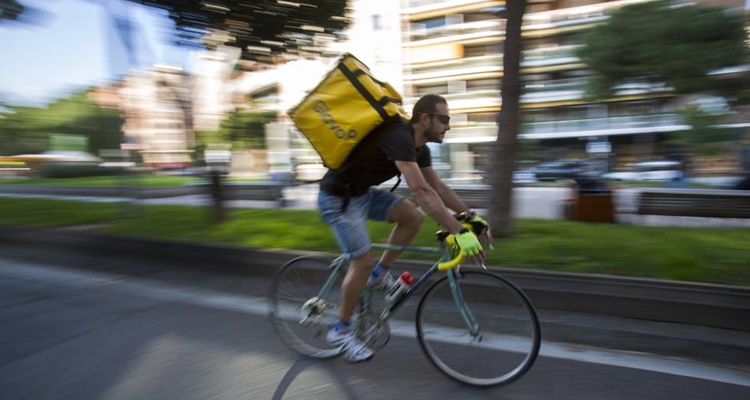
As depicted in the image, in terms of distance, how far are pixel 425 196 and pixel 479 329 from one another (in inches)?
37.3

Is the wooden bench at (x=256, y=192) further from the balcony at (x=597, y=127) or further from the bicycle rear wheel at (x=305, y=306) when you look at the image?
the balcony at (x=597, y=127)

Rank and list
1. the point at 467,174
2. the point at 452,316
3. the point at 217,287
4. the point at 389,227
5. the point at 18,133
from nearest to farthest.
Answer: the point at 452,316 → the point at 217,287 → the point at 389,227 → the point at 467,174 → the point at 18,133

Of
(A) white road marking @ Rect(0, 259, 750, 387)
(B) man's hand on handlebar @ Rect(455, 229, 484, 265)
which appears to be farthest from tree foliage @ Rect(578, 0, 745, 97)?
(B) man's hand on handlebar @ Rect(455, 229, 484, 265)

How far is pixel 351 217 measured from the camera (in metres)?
3.26

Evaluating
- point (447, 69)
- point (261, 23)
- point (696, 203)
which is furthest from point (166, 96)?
point (447, 69)

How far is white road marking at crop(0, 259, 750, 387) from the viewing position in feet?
10.7

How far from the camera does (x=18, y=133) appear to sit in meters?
37.4

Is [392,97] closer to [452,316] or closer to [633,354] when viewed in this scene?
[452,316]

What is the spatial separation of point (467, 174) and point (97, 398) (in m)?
24.8

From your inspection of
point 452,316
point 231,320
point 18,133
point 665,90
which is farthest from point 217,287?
point 18,133

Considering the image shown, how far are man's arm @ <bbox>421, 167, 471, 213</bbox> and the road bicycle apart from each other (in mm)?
324

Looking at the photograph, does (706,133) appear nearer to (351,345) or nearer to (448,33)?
(448,33)

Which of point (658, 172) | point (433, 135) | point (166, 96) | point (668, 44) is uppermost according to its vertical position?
point (668, 44)

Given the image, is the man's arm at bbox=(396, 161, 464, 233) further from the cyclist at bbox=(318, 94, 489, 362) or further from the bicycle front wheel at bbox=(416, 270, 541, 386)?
the bicycle front wheel at bbox=(416, 270, 541, 386)
